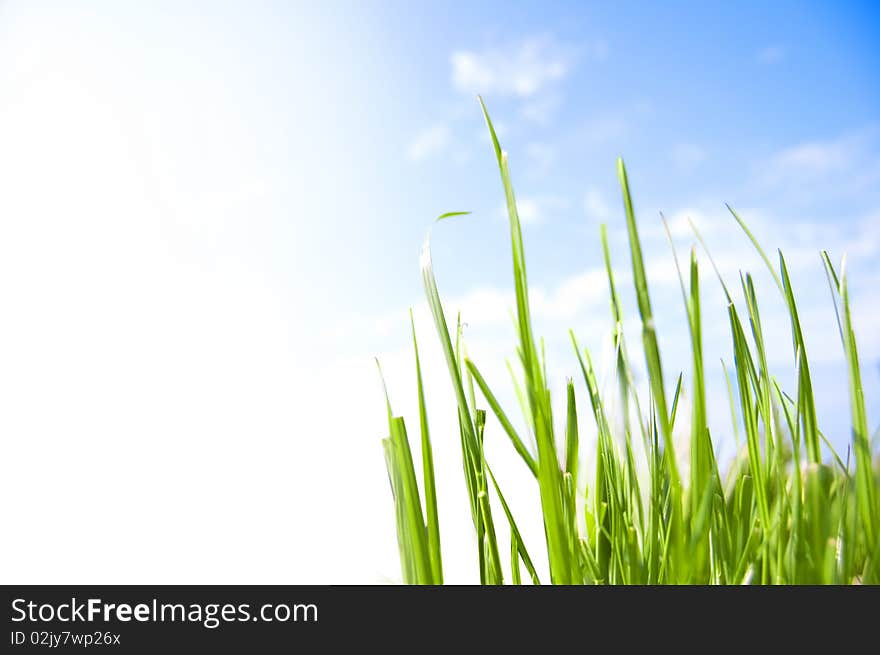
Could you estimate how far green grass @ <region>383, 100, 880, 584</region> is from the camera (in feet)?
0.76

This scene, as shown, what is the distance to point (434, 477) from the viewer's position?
0.26 metres

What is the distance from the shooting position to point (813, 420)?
272 mm

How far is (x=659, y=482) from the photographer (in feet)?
0.96

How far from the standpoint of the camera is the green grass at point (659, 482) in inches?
9.2

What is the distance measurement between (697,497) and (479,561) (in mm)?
94
